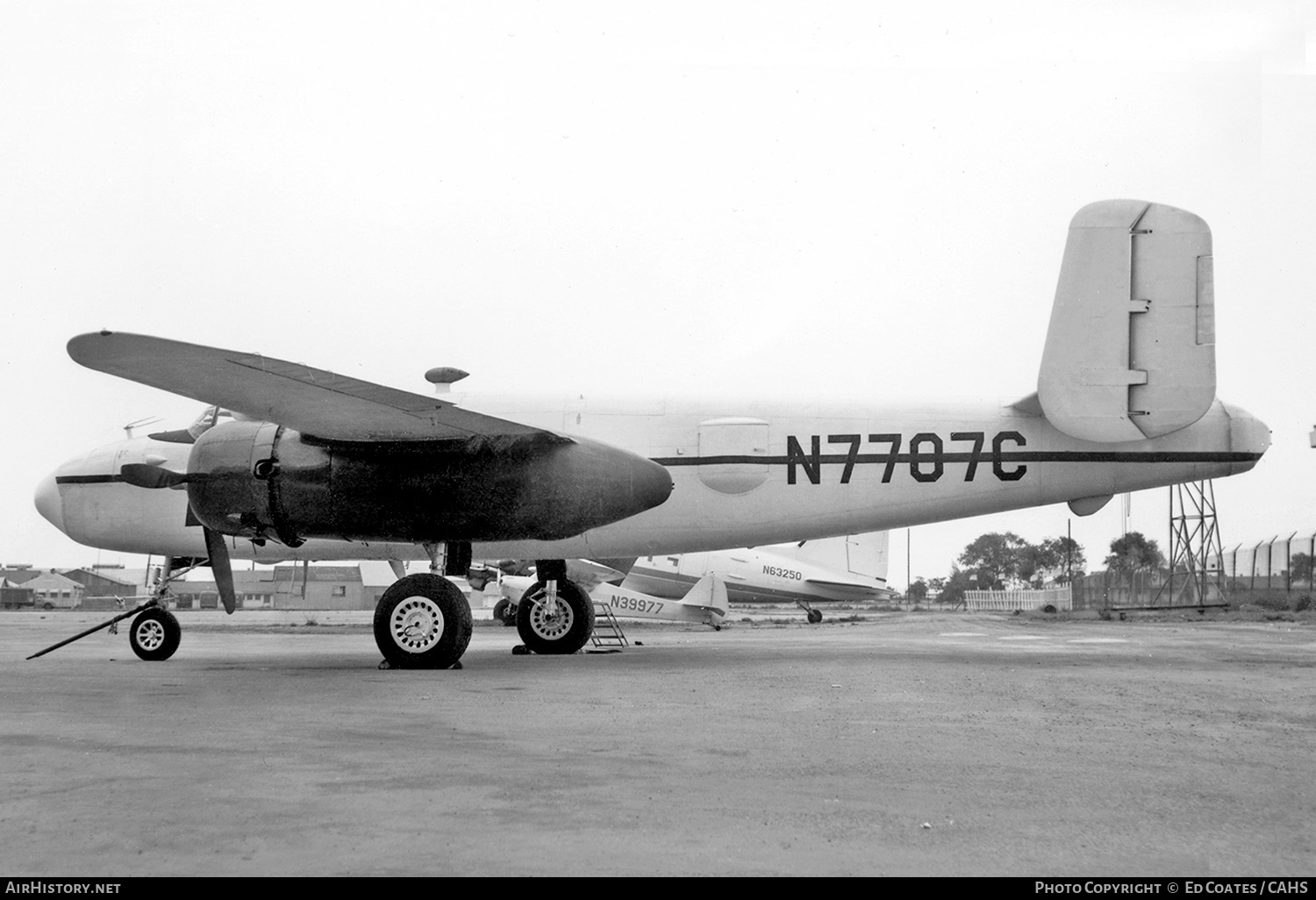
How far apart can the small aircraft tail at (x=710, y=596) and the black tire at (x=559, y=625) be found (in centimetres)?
1551

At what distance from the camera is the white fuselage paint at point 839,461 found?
12.5 m

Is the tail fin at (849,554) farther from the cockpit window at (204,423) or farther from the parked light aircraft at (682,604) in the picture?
the cockpit window at (204,423)

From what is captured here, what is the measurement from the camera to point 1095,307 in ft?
41.0

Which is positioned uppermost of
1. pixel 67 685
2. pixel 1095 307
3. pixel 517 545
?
pixel 1095 307

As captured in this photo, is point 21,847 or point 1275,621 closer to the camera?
point 21,847

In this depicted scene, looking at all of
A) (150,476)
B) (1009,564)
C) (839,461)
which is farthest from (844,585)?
(1009,564)

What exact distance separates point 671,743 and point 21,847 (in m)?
3.11

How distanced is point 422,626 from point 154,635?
4950mm

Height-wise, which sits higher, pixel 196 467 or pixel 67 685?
pixel 196 467

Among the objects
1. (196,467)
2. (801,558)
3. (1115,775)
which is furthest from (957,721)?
(801,558)

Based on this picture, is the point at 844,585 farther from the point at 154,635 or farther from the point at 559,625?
the point at 154,635

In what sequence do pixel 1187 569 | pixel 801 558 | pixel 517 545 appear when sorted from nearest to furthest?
pixel 517 545 < pixel 801 558 < pixel 1187 569
